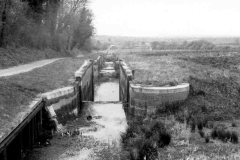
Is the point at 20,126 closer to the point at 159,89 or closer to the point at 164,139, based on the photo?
the point at 164,139

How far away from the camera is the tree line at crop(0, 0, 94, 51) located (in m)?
22.5

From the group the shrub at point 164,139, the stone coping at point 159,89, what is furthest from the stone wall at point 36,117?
the shrub at point 164,139

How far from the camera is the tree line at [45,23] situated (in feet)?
73.9

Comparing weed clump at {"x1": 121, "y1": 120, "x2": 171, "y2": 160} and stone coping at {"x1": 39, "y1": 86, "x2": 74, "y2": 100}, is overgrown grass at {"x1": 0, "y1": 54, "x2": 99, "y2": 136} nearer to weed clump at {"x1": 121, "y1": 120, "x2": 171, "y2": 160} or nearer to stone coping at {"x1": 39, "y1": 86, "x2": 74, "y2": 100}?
stone coping at {"x1": 39, "y1": 86, "x2": 74, "y2": 100}

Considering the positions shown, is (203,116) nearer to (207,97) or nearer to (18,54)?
(207,97)

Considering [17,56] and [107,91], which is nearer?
[17,56]

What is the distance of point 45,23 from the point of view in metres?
33.9

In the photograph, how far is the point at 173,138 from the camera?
10.4 m

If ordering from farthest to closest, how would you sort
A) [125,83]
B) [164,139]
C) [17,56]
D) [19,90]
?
[17,56]
[125,83]
[19,90]
[164,139]

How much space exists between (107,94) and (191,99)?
12589 mm

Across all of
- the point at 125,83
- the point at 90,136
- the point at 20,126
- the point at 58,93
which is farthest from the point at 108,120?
the point at 20,126

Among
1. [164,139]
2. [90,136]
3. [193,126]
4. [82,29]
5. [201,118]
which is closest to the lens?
[164,139]

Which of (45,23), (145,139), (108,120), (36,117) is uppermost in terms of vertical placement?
(45,23)

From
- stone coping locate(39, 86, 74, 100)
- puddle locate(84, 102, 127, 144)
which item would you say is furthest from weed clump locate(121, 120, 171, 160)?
stone coping locate(39, 86, 74, 100)
